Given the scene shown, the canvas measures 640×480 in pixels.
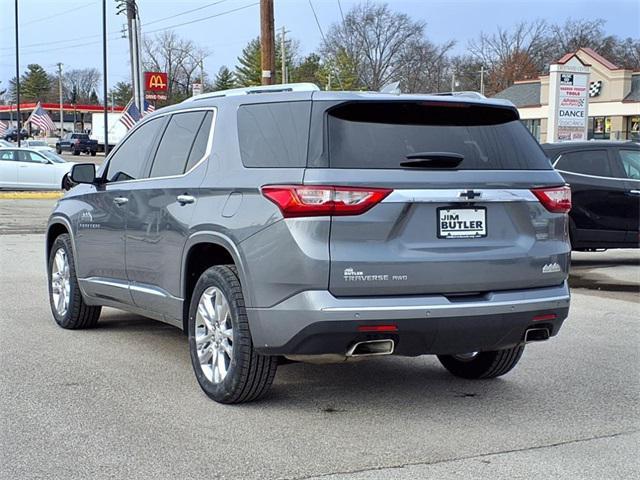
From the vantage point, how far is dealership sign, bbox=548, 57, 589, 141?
24.8 m

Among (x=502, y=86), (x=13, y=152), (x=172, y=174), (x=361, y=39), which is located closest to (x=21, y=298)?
(x=172, y=174)

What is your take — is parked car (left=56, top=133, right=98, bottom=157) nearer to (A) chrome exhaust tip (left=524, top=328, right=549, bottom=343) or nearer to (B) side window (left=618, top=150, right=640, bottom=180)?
(B) side window (left=618, top=150, right=640, bottom=180)

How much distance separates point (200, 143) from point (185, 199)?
42 centimetres

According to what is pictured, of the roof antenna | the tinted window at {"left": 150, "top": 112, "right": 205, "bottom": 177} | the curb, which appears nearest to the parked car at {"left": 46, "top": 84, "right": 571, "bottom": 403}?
the tinted window at {"left": 150, "top": 112, "right": 205, "bottom": 177}

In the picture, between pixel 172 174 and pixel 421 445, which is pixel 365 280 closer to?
pixel 421 445

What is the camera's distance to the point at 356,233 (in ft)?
15.6

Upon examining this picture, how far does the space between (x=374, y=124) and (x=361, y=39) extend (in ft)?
235

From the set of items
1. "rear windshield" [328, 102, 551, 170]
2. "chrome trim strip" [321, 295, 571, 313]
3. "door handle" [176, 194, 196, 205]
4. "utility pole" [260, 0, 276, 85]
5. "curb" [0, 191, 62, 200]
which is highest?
"utility pole" [260, 0, 276, 85]

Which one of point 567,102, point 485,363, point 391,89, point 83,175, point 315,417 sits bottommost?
point 315,417

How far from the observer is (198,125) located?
239 inches

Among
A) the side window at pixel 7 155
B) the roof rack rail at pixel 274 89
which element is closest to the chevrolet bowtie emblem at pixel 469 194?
the roof rack rail at pixel 274 89

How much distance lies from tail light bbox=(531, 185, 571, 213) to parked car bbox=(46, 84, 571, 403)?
11 mm

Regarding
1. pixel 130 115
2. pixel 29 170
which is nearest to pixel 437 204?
pixel 130 115

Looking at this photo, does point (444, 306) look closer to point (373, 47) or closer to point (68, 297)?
point (68, 297)
